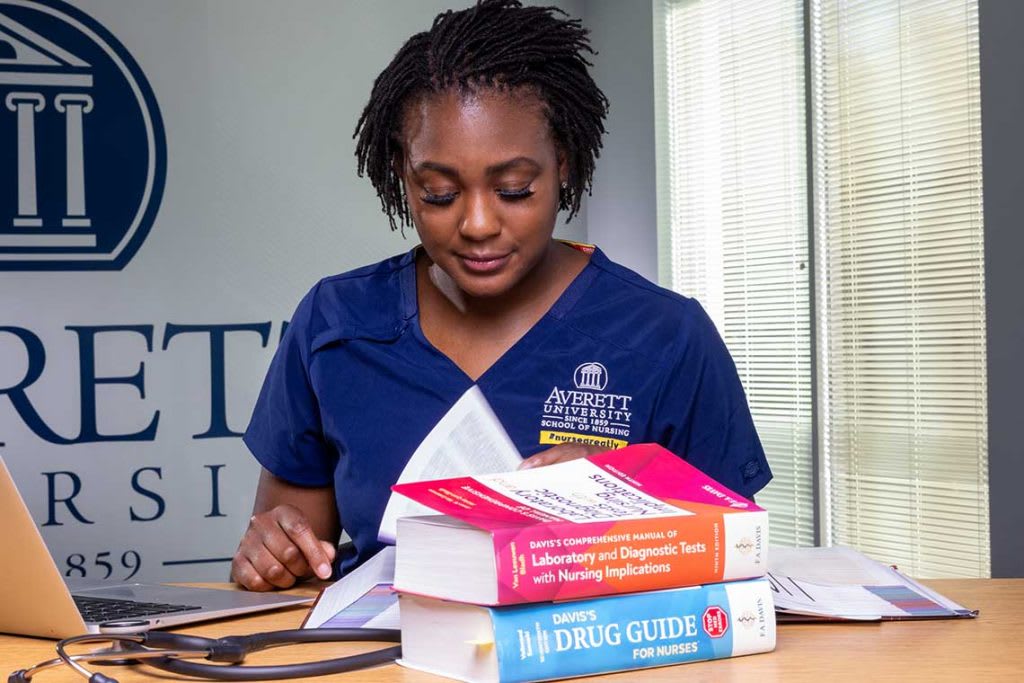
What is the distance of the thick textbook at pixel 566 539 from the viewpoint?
0.81 meters

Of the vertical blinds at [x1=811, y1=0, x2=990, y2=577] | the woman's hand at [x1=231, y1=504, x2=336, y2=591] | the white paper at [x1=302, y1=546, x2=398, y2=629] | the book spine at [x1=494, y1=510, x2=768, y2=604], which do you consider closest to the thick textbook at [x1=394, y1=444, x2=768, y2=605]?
the book spine at [x1=494, y1=510, x2=768, y2=604]

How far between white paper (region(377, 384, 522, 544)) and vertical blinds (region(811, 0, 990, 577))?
1.91m

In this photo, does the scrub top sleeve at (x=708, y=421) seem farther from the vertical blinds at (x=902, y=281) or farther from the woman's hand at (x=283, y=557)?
the vertical blinds at (x=902, y=281)

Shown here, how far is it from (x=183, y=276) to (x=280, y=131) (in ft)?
1.83

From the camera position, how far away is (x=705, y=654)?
2.92ft

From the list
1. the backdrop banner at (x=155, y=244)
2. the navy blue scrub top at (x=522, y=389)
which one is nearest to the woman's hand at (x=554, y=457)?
the navy blue scrub top at (x=522, y=389)

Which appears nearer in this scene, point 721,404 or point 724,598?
point 724,598

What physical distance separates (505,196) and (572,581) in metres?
0.69

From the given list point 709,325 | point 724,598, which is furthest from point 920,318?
point 724,598

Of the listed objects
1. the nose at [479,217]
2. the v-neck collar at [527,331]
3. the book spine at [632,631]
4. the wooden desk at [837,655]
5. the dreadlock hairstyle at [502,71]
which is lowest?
the wooden desk at [837,655]

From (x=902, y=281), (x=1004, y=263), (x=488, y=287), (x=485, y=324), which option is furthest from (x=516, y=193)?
(x=902, y=281)

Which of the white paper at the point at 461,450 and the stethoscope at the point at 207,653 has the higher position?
the white paper at the point at 461,450

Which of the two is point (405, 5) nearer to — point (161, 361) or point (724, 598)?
point (161, 361)

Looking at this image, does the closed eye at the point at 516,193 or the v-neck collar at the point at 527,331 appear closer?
the closed eye at the point at 516,193
